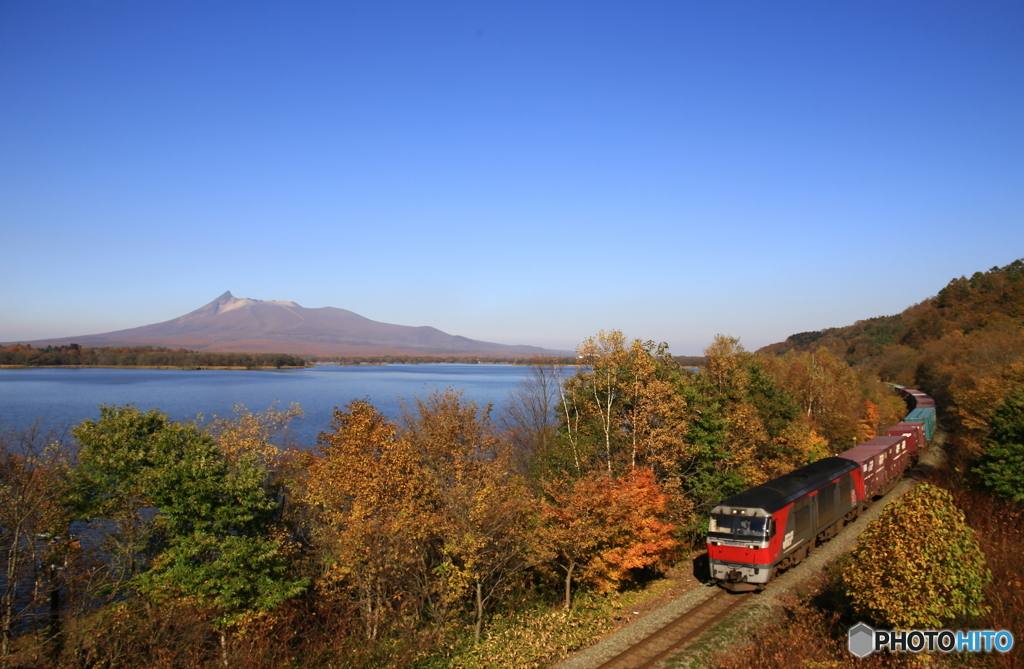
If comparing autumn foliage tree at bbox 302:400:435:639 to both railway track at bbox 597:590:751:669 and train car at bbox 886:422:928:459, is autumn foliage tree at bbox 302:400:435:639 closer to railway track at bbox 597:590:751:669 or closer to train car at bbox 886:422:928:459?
railway track at bbox 597:590:751:669

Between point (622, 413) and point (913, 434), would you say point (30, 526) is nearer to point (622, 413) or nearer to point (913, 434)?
point (622, 413)

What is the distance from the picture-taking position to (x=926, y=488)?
40.2 feet

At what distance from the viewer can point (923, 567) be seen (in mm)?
11594

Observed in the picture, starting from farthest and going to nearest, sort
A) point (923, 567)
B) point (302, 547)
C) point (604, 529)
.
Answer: point (604, 529) → point (302, 547) → point (923, 567)

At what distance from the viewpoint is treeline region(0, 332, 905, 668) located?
16484 millimetres

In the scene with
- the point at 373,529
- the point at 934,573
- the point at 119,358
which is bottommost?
the point at 373,529

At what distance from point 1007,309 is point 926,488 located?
96.8 metres

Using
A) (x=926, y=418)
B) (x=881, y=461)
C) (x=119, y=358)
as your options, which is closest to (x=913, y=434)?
(x=881, y=461)

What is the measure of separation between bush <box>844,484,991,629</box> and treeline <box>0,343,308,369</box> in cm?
17103

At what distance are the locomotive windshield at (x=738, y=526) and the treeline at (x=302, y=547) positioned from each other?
2956mm

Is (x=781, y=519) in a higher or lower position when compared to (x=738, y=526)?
higher

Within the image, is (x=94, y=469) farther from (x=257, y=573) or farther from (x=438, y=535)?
(x=438, y=535)

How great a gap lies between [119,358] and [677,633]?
17944 centimetres

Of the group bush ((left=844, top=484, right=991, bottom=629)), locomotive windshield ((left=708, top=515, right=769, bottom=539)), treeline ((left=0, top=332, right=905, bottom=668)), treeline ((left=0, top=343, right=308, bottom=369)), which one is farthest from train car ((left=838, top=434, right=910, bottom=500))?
treeline ((left=0, top=343, right=308, bottom=369))
